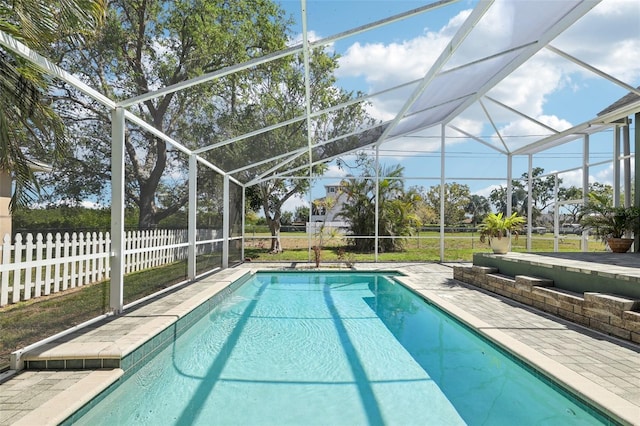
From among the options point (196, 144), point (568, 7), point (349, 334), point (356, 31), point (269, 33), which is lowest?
point (349, 334)

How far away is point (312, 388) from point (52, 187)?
3188 millimetres

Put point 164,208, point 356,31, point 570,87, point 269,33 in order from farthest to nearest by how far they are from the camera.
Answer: point 269,33 → point 570,87 → point 164,208 → point 356,31

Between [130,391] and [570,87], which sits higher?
[570,87]

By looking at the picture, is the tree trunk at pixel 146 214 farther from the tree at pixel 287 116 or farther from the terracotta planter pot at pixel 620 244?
the terracotta planter pot at pixel 620 244

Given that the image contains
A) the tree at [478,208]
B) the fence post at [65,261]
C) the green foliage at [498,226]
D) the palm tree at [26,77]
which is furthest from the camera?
the tree at [478,208]

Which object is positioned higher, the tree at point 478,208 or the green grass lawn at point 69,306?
the tree at point 478,208

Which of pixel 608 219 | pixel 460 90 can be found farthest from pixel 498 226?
pixel 460 90

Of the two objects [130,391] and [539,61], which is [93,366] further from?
[539,61]

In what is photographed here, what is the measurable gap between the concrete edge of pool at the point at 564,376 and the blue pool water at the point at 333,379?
93mm

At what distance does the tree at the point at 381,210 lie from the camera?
14812 millimetres

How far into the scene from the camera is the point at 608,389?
2.84m

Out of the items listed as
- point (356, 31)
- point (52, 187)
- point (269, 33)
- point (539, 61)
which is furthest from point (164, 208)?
point (539, 61)

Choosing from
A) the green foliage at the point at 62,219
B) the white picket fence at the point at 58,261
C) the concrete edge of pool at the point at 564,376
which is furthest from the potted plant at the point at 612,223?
the green foliage at the point at 62,219

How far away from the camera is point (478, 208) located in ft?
47.9
